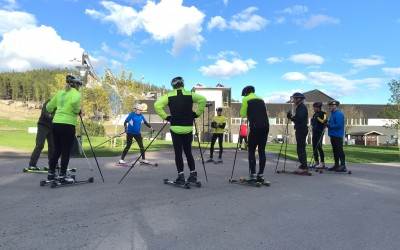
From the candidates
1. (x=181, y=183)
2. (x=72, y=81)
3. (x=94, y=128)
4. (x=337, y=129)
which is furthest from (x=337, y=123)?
(x=94, y=128)

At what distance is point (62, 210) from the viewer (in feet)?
16.5

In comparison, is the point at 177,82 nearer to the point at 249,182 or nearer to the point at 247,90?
the point at 247,90

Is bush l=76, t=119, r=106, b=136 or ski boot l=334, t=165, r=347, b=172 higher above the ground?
bush l=76, t=119, r=106, b=136

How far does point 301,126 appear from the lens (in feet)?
32.6

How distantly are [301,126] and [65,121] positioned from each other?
6.39 m

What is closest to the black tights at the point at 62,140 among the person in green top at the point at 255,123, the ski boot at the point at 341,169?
the person in green top at the point at 255,123

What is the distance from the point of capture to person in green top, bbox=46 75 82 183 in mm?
7086

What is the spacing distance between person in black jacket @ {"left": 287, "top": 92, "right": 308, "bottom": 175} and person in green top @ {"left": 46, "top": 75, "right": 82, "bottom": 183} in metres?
5.69

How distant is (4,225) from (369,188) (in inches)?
274

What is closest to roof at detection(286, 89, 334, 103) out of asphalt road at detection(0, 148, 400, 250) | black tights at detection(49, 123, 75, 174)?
asphalt road at detection(0, 148, 400, 250)

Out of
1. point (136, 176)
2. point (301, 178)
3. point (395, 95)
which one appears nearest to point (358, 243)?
point (301, 178)

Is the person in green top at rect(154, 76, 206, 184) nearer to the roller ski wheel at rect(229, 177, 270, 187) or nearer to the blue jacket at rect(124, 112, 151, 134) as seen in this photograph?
the roller ski wheel at rect(229, 177, 270, 187)

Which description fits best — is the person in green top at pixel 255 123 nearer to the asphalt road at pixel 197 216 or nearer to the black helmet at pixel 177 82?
the asphalt road at pixel 197 216

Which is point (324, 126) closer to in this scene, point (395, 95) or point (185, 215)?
point (185, 215)
